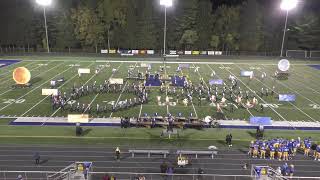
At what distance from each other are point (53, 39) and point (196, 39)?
32.8 metres

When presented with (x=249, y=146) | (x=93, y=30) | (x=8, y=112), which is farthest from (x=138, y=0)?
(x=249, y=146)

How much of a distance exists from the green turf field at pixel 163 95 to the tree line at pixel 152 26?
15.1 metres

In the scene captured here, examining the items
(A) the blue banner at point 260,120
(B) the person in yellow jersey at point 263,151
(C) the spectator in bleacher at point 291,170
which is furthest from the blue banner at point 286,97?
(C) the spectator in bleacher at point 291,170

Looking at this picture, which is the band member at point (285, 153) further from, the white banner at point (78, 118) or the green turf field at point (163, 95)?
the white banner at point (78, 118)

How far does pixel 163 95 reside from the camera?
121ft

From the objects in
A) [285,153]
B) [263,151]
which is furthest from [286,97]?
[263,151]

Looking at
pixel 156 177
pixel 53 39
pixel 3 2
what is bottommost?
pixel 156 177

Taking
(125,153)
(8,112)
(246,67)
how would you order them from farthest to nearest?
(246,67) < (8,112) < (125,153)

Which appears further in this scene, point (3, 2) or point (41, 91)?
point (3, 2)

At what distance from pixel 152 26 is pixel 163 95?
154 ft

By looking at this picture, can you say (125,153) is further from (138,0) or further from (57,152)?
(138,0)

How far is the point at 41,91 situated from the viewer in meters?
38.0

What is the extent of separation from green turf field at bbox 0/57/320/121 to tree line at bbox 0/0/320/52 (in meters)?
15.1

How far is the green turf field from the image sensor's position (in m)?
31.1
